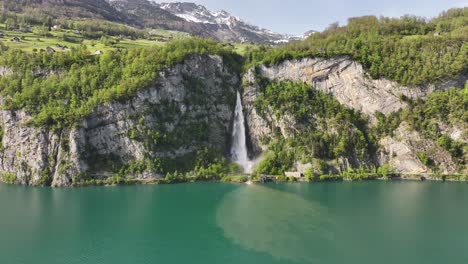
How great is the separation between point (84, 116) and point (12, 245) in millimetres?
32203

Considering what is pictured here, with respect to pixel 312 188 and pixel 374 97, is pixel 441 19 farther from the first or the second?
pixel 312 188

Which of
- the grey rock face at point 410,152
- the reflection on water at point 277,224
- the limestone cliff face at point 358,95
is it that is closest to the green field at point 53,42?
the limestone cliff face at point 358,95

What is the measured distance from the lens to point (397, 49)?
79.9m

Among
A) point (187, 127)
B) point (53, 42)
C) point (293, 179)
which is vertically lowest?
point (293, 179)

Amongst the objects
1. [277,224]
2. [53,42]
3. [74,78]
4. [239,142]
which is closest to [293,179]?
[239,142]

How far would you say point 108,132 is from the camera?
67.9 meters

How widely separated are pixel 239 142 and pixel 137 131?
2093cm

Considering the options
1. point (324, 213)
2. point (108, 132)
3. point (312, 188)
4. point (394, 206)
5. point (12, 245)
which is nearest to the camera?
point (12, 245)

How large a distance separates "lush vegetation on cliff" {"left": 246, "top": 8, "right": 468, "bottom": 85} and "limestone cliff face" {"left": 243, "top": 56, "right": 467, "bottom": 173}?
1.60m

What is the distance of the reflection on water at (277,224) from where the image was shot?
36.8 metres

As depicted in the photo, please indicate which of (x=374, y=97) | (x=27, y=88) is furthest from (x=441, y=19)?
(x=27, y=88)

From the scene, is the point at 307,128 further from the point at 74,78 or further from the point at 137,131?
the point at 74,78

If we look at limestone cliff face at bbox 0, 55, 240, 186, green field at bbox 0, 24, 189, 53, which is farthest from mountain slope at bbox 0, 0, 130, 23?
limestone cliff face at bbox 0, 55, 240, 186

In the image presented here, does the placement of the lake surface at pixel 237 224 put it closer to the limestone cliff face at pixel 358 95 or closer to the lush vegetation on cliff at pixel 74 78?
the limestone cliff face at pixel 358 95
